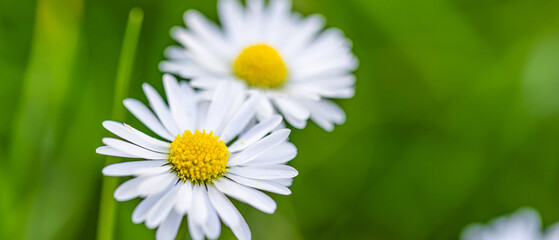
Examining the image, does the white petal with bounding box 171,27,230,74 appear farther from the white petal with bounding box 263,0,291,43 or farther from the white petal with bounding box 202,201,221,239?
the white petal with bounding box 202,201,221,239

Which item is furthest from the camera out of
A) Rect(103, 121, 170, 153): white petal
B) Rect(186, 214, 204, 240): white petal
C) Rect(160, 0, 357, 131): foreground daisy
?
Rect(160, 0, 357, 131): foreground daisy

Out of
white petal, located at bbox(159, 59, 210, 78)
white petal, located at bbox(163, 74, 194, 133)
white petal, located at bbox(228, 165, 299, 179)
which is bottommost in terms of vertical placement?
white petal, located at bbox(228, 165, 299, 179)

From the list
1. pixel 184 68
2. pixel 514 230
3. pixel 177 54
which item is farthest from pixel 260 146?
pixel 514 230

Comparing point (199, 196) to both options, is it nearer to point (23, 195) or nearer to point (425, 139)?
point (23, 195)

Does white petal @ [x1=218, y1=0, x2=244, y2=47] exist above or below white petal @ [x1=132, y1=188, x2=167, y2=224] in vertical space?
above

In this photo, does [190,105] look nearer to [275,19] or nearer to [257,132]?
[257,132]

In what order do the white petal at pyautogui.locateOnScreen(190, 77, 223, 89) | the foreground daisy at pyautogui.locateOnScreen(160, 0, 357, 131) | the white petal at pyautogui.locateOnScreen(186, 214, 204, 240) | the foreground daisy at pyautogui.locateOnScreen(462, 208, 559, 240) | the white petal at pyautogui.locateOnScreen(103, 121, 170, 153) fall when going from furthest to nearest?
the foreground daisy at pyautogui.locateOnScreen(462, 208, 559, 240), the foreground daisy at pyautogui.locateOnScreen(160, 0, 357, 131), the white petal at pyautogui.locateOnScreen(190, 77, 223, 89), the white petal at pyautogui.locateOnScreen(103, 121, 170, 153), the white petal at pyautogui.locateOnScreen(186, 214, 204, 240)

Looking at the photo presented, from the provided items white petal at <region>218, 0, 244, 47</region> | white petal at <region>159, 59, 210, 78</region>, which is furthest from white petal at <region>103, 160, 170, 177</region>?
white petal at <region>218, 0, 244, 47</region>

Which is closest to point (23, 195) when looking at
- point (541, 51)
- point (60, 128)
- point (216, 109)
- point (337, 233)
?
point (60, 128)
